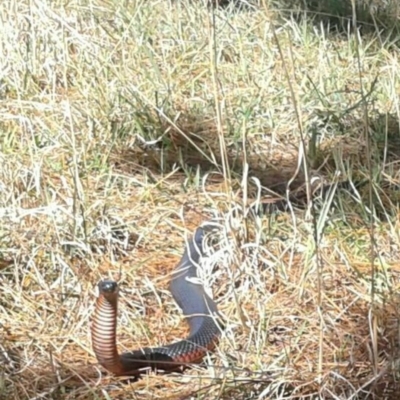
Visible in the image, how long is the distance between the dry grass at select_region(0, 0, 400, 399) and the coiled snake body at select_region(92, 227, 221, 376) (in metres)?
0.03

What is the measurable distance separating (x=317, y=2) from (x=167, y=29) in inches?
33.2

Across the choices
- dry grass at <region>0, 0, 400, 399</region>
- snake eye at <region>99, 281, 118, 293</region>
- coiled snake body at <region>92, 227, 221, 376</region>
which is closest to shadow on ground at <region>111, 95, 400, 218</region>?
dry grass at <region>0, 0, 400, 399</region>

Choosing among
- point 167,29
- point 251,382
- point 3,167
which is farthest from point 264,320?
point 167,29

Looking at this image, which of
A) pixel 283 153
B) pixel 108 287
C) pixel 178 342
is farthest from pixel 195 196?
pixel 108 287

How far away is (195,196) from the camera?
2977 millimetres

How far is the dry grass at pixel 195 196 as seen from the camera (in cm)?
212

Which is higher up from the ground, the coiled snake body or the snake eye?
the snake eye

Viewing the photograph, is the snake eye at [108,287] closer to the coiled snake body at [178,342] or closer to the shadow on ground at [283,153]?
the coiled snake body at [178,342]

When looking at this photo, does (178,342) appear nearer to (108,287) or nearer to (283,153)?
(108,287)

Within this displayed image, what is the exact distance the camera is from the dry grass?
2.12 metres

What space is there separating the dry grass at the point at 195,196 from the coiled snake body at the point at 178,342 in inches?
1.3

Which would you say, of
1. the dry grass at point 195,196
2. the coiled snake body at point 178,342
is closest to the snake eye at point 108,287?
the coiled snake body at point 178,342

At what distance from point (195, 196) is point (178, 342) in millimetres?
830

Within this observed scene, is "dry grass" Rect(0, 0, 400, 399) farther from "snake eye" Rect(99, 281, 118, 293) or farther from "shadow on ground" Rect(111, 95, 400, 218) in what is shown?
"snake eye" Rect(99, 281, 118, 293)
